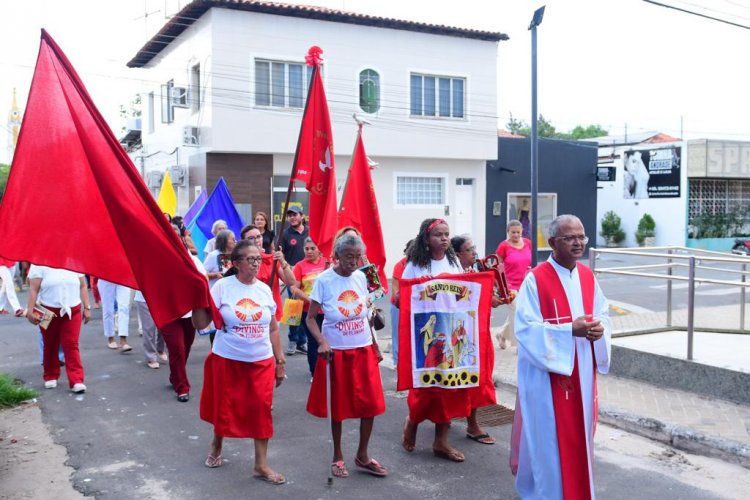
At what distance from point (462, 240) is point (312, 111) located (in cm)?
203

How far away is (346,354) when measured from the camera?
559 centimetres

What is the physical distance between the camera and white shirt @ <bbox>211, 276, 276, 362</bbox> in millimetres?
5453

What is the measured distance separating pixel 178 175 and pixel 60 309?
12.8 meters

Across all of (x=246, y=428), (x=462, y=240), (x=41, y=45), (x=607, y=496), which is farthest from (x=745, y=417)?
(x=41, y=45)

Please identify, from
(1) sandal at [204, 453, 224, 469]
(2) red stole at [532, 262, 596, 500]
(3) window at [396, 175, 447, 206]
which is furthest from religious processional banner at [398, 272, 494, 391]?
(3) window at [396, 175, 447, 206]

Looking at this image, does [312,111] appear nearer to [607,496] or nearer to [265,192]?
[607,496]

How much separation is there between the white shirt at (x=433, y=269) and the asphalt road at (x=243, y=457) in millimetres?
1483

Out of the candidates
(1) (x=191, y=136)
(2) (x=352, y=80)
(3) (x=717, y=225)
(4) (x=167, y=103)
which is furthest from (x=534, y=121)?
(3) (x=717, y=225)

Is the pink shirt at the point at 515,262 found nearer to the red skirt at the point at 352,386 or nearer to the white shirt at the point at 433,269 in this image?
the white shirt at the point at 433,269

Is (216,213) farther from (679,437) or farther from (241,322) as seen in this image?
(679,437)

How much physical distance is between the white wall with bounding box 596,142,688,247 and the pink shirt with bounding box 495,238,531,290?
2254 centimetres

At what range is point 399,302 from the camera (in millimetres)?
6121

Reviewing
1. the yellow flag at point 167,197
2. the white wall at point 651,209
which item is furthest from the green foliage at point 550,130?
the yellow flag at point 167,197

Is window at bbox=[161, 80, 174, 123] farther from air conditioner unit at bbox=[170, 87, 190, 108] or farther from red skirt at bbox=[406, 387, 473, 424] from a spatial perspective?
red skirt at bbox=[406, 387, 473, 424]
